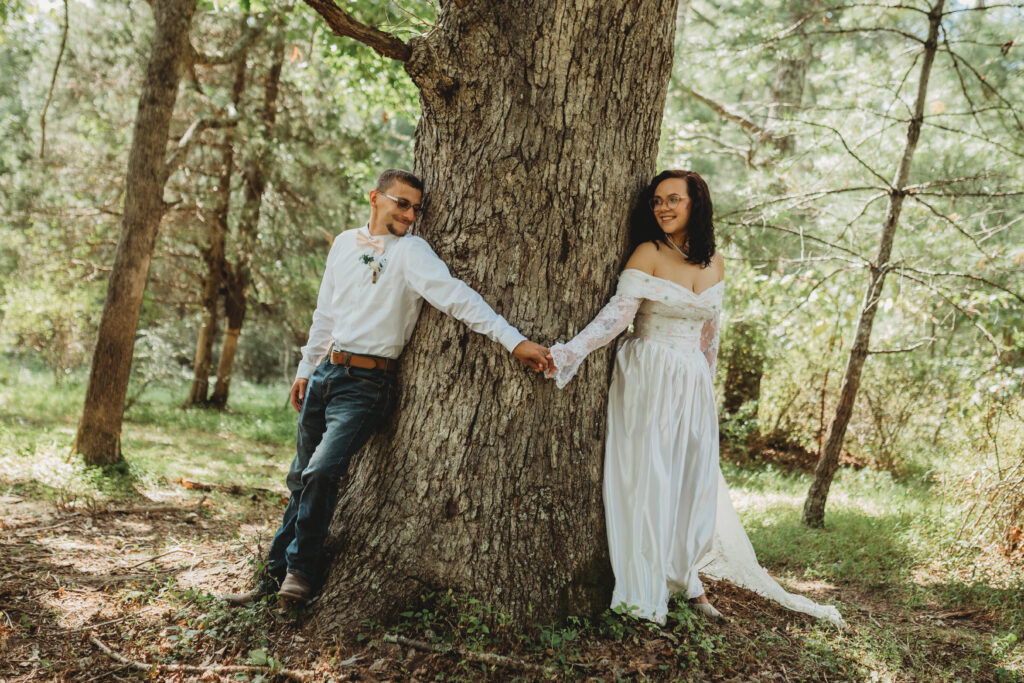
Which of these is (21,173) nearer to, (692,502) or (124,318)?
(124,318)

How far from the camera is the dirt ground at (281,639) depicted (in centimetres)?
268

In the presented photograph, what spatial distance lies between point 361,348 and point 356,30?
142 centimetres

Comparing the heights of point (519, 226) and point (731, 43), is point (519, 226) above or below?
below

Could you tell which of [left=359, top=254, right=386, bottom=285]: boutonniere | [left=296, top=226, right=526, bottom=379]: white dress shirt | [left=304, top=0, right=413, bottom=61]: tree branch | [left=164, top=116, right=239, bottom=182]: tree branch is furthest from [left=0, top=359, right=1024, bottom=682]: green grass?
[left=164, top=116, right=239, bottom=182]: tree branch

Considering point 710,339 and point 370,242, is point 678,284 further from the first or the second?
point 370,242

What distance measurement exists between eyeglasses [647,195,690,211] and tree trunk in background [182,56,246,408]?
913 centimetres

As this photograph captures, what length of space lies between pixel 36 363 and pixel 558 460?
15717 mm

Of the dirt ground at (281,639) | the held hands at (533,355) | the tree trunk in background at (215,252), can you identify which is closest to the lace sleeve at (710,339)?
the held hands at (533,355)

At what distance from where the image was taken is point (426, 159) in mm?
3230

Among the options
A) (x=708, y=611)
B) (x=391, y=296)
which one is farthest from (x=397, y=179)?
(x=708, y=611)

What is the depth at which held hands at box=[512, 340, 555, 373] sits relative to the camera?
9.56 ft

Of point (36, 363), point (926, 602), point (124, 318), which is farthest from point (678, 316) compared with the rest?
point (36, 363)

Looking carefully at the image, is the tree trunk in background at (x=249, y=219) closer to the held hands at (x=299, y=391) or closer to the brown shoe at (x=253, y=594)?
the held hands at (x=299, y=391)

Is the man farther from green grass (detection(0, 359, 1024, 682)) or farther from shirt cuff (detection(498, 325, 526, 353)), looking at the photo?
green grass (detection(0, 359, 1024, 682))
